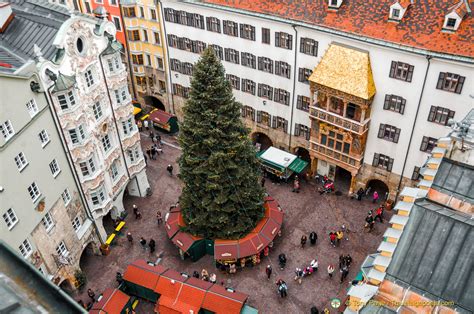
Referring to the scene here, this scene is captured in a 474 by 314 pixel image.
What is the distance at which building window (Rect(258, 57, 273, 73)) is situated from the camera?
5037 centimetres

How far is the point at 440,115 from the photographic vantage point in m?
41.3

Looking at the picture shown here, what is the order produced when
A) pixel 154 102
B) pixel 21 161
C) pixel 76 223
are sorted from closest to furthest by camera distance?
pixel 21 161
pixel 76 223
pixel 154 102

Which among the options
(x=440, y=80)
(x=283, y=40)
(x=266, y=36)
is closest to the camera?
(x=440, y=80)

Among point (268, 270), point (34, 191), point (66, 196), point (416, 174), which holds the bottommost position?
point (268, 270)

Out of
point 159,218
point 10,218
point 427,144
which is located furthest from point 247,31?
point 10,218

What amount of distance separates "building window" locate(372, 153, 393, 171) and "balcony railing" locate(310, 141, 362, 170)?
1555 millimetres

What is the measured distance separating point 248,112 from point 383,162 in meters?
17.4

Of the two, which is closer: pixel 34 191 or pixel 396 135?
pixel 34 191

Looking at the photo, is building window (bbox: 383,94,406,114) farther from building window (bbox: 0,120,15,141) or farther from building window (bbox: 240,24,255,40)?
building window (bbox: 0,120,15,141)

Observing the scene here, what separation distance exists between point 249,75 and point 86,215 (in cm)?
2351

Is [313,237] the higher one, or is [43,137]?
[43,137]

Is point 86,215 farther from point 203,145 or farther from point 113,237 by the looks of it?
point 203,145

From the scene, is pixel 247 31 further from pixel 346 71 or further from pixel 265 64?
pixel 346 71

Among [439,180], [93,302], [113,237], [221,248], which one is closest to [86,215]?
[113,237]
